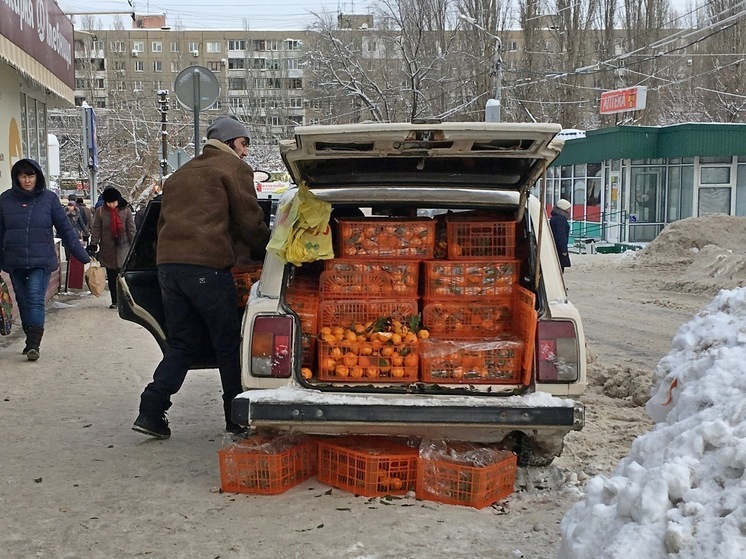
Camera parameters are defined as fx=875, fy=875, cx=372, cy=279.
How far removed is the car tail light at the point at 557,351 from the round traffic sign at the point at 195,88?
765cm

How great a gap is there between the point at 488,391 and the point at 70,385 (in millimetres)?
4556

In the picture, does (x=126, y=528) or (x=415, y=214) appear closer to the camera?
(x=126, y=528)

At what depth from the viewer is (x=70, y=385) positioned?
786 centimetres

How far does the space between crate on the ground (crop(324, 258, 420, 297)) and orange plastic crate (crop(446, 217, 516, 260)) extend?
32 centimetres

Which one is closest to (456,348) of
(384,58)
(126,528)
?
(126,528)

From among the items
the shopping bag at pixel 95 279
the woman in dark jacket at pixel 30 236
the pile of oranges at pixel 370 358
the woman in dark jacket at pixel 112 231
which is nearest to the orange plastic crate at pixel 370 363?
the pile of oranges at pixel 370 358

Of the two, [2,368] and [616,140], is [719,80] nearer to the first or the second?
[616,140]

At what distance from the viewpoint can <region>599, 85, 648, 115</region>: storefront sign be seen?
102 feet

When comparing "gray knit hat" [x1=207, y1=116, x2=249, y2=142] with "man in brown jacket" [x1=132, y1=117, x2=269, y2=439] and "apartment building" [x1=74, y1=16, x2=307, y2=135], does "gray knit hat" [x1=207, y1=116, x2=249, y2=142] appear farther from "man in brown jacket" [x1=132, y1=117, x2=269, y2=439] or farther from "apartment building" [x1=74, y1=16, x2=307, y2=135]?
"apartment building" [x1=74, y1=16, x2=307, y2=135]

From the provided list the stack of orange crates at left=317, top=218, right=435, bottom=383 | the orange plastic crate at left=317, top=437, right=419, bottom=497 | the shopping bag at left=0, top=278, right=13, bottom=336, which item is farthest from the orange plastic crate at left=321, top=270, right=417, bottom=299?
the shopping bag at left=0, top=278, right=13, bottom=336

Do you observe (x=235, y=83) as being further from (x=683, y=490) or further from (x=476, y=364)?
(x=683, y=490)

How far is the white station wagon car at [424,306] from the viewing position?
4566mm

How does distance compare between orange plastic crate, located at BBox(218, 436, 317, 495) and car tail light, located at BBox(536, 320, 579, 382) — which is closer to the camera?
car tail light, located at BBox(536, 320, 579, 382)

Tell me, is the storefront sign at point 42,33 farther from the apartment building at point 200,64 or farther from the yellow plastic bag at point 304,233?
the apartment building at point 200,64
